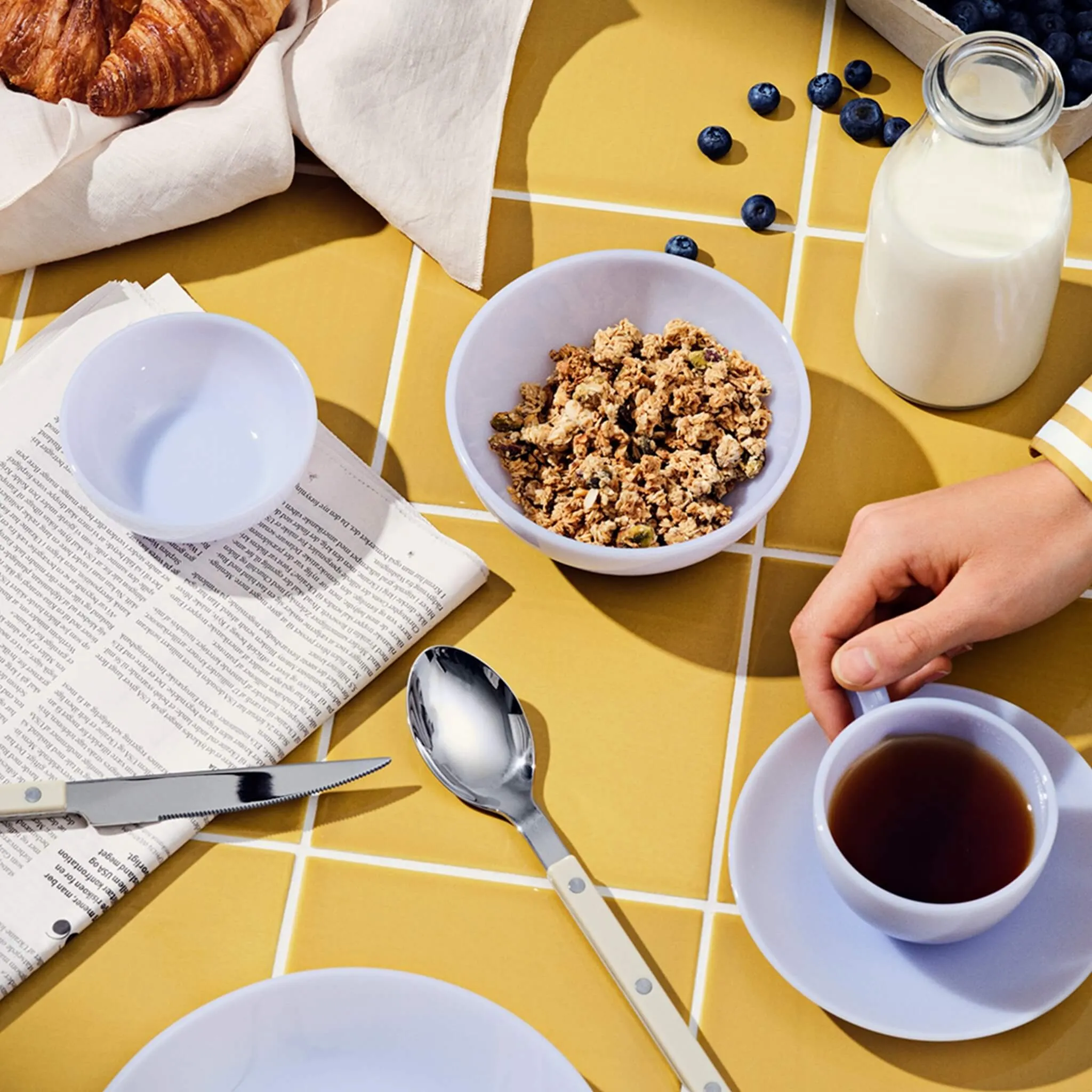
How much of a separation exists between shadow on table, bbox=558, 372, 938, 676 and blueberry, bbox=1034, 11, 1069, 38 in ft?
0.83

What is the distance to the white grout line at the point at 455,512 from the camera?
0.77 metres

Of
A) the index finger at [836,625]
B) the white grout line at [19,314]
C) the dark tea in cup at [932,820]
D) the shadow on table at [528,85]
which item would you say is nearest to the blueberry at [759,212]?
the shadow on table at [528,85]

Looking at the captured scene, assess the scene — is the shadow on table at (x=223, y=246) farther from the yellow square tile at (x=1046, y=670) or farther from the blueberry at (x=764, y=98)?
the yellow square tile at (x=1046, y=670)

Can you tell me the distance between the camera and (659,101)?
0.85m

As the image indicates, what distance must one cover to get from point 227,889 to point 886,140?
61 centimetres

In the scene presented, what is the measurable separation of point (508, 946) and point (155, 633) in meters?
0.27

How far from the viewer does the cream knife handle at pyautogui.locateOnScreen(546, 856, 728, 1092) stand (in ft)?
2.07

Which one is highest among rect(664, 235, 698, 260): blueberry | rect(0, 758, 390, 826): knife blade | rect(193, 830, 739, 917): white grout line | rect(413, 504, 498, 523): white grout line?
rect(664, 235, 698, 260): blueberry

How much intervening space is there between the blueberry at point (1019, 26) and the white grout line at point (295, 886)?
0.60 metres

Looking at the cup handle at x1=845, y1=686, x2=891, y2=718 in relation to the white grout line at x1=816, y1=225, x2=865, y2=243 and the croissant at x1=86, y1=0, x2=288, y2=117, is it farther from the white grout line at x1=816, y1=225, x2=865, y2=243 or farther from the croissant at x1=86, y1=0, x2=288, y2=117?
the croissant at x1=86, y1=0, x2=288, y2=117

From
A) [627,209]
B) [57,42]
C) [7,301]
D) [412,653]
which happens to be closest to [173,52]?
[57,42]

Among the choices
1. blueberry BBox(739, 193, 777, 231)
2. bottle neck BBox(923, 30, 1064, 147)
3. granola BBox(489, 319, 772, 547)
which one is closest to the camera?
bottle neck BBox(923, 30, 1064, 147)

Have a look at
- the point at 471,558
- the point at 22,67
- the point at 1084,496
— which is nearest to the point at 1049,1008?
the point at 1084,496

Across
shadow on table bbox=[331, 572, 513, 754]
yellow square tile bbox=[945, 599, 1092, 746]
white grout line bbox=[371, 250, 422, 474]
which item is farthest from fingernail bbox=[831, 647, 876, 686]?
Answer: white grout line bbox=[371, 250, 422, 474]
